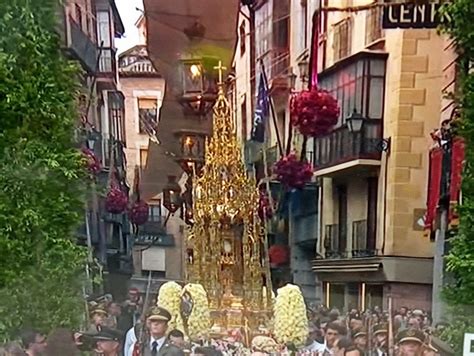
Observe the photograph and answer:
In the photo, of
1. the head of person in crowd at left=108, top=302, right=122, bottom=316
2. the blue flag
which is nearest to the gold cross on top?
the blue flag

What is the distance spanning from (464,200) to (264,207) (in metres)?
0.84

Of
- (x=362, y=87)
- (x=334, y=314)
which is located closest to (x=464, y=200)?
(x=362, y=87)

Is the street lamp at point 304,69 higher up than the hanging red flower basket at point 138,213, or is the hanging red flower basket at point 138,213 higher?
the street lamp at point 304,69

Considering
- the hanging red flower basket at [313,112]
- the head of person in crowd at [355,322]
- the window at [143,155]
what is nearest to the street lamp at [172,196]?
the window at [143,155]

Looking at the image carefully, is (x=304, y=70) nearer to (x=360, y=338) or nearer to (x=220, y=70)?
(x=220, y=70)

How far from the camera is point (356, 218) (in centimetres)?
315

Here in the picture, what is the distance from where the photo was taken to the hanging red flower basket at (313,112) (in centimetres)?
311

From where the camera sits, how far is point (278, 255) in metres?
3.18

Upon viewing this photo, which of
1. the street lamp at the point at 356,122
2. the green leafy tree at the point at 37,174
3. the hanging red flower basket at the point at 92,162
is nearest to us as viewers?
the green leafy tree at the point at 37,174

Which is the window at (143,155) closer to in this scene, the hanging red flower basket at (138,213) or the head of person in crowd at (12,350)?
the hanging red flower basket at (138,213)

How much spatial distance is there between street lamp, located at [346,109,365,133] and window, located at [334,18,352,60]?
247 millimetres

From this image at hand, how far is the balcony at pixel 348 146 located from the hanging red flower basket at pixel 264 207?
9.9 inches

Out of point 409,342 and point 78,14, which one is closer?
point 78,14

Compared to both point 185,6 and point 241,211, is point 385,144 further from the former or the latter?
point 185,6
